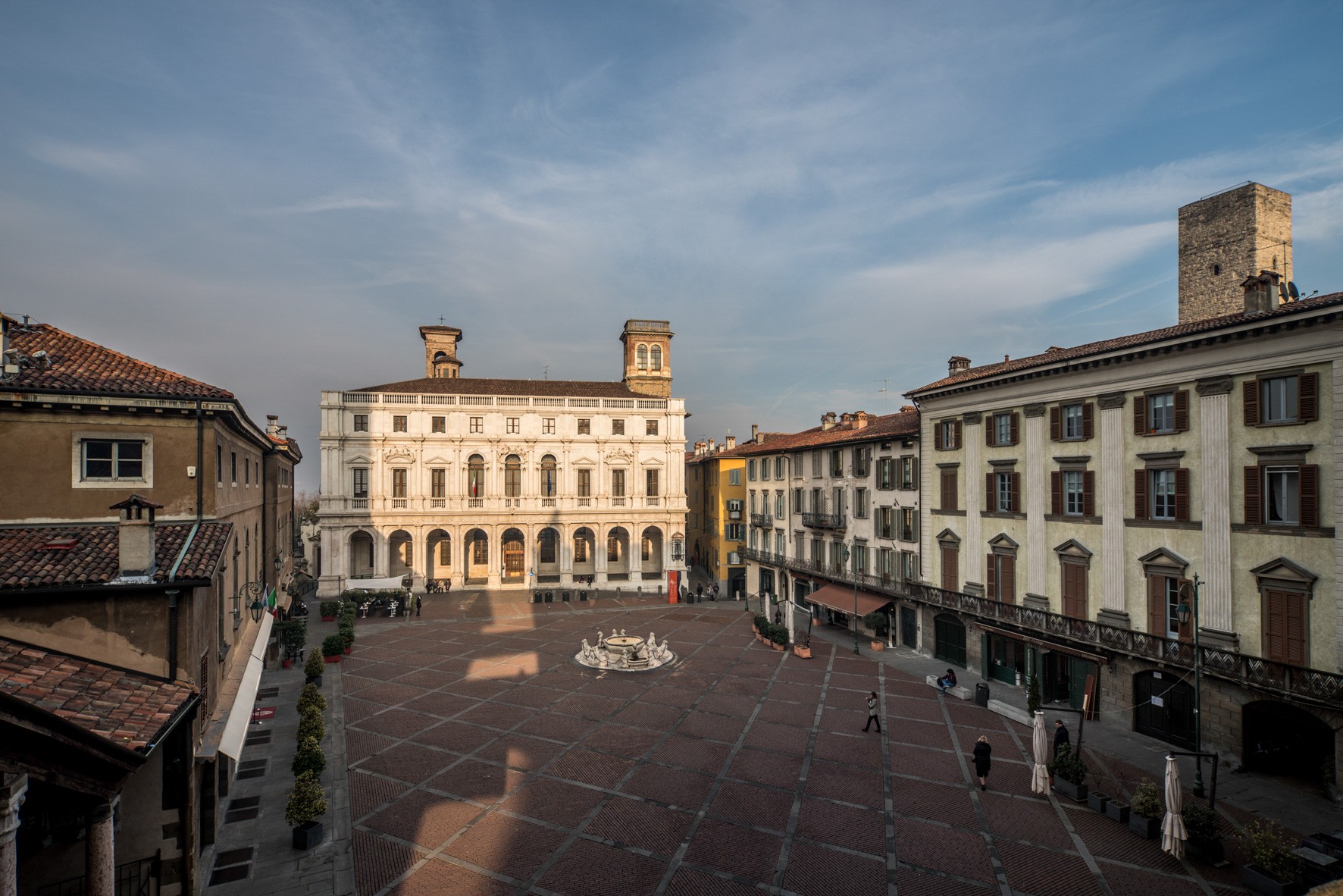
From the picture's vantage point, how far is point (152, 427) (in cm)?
1498

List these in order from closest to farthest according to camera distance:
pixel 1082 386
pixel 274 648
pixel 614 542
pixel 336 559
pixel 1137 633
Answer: pixel 1137 633 < pixel 1082 386 < pixel 274 648 < pixel 336 559 < pixel 614 542

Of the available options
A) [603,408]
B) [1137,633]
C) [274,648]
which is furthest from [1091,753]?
[603,408]

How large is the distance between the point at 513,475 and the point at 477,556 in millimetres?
8267

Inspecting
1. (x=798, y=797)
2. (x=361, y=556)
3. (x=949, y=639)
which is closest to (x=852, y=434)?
(x=949, y=639)

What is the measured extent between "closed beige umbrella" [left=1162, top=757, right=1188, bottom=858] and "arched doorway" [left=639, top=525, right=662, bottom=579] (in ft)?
139

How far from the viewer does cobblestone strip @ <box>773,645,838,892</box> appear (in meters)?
14.0

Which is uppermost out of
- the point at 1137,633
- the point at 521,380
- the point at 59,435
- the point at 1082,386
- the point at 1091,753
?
the point at 521,380

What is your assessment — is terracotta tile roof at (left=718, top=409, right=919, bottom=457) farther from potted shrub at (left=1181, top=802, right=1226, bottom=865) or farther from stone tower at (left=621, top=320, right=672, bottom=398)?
potted shrub at (left=1181, top=802, right=1226, bottom=865)

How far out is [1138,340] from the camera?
77.3 feet

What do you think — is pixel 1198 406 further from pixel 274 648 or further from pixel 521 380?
pixel 521 380

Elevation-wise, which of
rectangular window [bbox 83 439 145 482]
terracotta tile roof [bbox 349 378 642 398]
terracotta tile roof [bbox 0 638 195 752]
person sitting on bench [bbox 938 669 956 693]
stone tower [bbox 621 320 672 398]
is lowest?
person sitting on bench [bbox 938 669 956 693]

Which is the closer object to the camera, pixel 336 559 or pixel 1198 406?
pixel 1198 406

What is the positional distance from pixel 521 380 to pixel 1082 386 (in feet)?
144

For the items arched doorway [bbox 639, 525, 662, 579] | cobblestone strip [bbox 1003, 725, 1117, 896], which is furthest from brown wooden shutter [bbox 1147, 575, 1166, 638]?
arched doorway [bbox 639, 525, 662, 579]
